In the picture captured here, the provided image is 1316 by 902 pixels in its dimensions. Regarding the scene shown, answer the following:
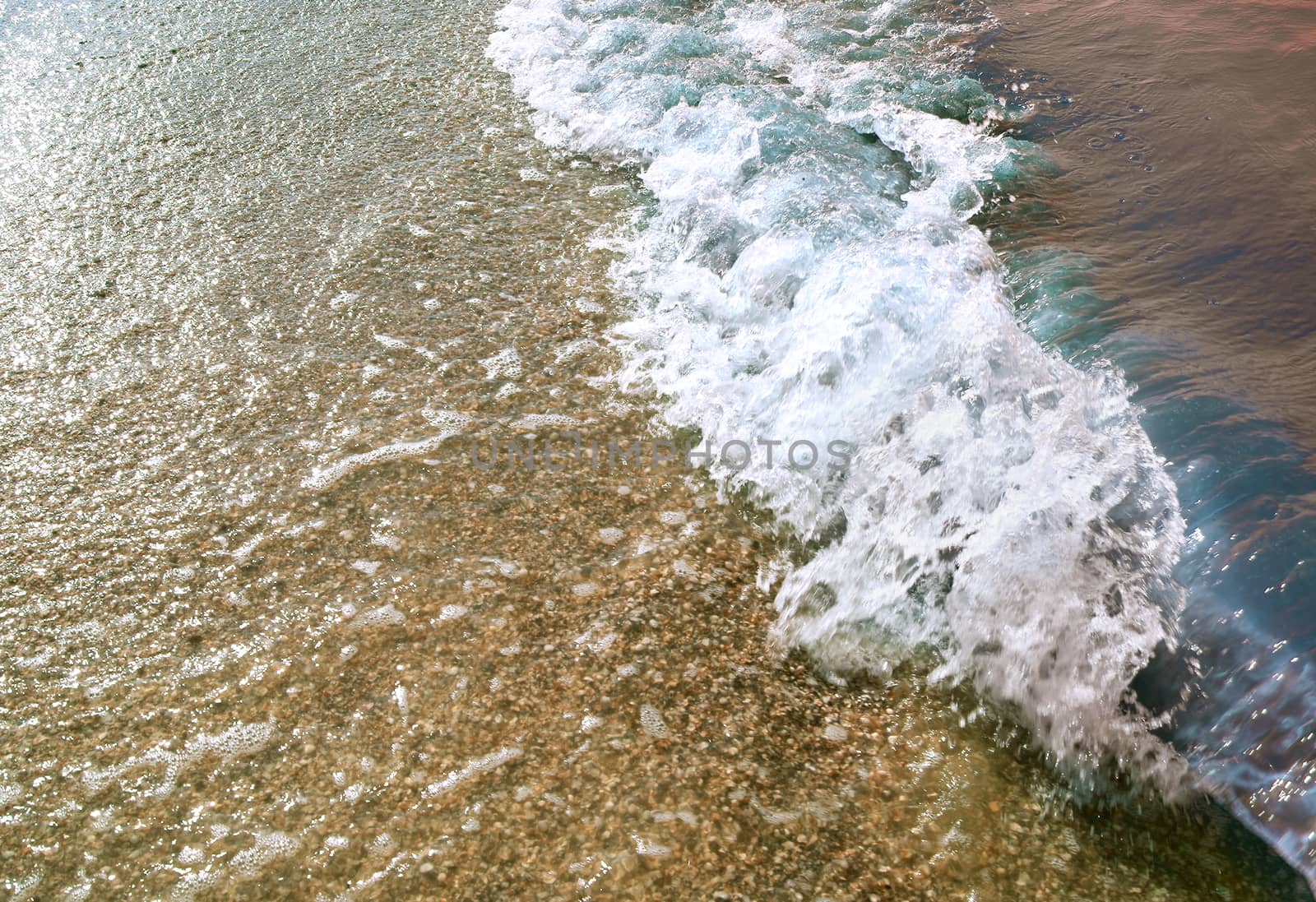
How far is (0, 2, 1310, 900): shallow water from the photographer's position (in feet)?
5.18

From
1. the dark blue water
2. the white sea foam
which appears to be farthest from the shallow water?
the dark blue water

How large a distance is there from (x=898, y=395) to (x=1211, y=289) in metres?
1.13

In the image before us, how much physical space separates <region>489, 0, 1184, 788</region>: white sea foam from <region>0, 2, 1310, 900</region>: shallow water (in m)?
0.10

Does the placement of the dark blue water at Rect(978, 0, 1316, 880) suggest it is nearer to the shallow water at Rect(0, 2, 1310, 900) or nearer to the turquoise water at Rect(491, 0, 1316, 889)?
the turquoise water at Rect(491, 0, 1316, 889)

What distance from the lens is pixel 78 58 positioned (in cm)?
422

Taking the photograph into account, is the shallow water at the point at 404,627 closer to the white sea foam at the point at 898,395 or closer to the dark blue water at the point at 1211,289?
the white sea foam at the point at 898,395

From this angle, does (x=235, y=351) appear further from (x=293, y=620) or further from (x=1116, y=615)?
(x=1116, y=615)

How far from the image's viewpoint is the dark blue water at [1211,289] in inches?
70.3

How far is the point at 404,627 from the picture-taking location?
1934 millimetres

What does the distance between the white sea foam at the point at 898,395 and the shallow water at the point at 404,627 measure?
10cm

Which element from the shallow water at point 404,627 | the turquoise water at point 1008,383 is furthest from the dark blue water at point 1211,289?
the shallow water at point 404,627

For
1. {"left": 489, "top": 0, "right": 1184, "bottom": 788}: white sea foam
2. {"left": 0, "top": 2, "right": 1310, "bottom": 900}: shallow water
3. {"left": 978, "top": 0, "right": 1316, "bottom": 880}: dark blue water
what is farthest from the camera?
{"left": 489, "top": 0, "right": 1184, "bottom": 788}: white sea foam

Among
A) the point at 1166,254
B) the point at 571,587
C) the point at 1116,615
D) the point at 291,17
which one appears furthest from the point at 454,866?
the point at 291,17

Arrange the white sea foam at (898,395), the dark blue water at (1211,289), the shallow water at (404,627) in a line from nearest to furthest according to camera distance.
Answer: the shallow water at (404,627), the dark blue water at (1211,289), the white sea foam at (898,395)
